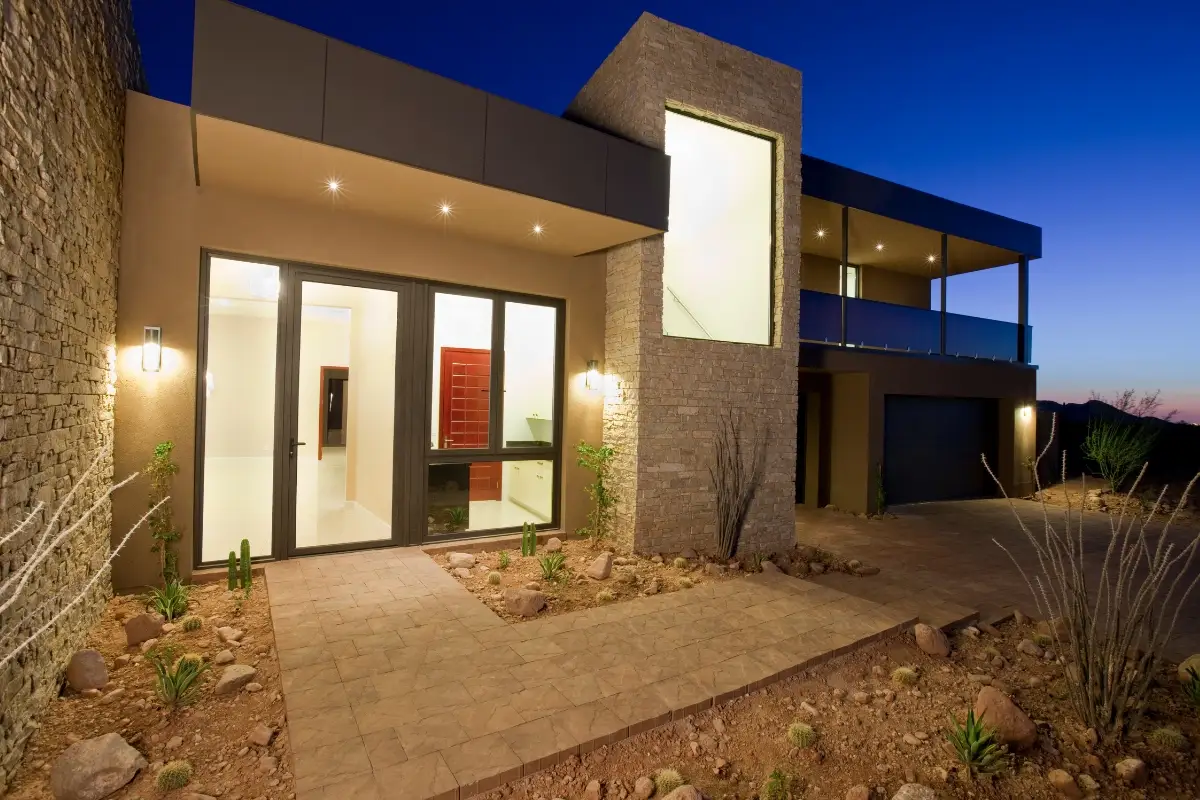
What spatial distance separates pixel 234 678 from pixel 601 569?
2811 millimetres

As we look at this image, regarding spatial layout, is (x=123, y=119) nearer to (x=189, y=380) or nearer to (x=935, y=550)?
(x=189, y=380)

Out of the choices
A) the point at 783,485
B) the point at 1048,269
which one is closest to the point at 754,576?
the point at 783,485

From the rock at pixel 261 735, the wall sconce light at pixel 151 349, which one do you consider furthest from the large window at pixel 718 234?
the rock at pixel 261 735

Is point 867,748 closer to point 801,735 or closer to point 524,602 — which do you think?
point 801,735

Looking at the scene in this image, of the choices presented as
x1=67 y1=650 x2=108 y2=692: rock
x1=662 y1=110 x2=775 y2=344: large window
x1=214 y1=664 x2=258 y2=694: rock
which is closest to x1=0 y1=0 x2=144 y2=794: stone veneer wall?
x1=67 y1=650 x2=108 y2=692: rock

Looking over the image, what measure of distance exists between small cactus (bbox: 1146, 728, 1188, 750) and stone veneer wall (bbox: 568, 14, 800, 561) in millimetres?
3727

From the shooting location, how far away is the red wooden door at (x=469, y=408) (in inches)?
231

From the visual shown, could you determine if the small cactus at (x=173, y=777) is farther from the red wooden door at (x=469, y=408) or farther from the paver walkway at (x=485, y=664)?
the red wooden door at (x=469, y=408)

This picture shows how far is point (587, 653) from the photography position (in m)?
3.46

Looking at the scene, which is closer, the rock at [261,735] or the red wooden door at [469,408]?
the rock at [261,735]

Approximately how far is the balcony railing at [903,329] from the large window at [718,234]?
1971 millimetres

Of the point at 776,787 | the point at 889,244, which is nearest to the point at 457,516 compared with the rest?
the point at 776,787

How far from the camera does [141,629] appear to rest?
3494 millimetres

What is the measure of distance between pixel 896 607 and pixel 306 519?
545 centimetres
